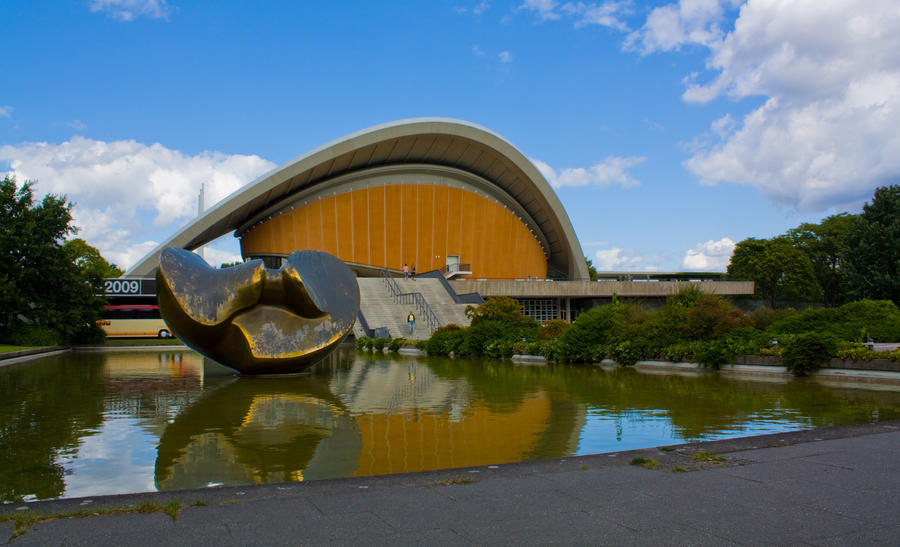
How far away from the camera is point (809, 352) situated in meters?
12.6

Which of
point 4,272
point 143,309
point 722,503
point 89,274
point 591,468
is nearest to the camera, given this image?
point 722,503

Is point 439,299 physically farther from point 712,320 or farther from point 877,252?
point 877,252

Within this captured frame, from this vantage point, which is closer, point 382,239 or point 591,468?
point 591,468

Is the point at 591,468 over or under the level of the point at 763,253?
under

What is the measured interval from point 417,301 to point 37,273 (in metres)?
16.6

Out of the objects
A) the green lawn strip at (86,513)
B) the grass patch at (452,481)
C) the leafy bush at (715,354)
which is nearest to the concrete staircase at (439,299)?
the leafy bush at (715,354)

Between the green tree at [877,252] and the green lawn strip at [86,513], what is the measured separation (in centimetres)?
3902

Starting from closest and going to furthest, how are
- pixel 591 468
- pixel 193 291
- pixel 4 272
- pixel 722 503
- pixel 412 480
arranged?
pixel 722 503
pixel 412 480
pixel 591 468
pixel 193 291
pixel 4 272

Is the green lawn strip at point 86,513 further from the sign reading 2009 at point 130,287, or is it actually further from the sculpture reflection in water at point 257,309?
the sign reading 2009 at point 130,287

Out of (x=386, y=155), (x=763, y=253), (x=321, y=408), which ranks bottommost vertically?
(x=321, y=408)

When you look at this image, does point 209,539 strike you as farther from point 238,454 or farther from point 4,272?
point 4,272

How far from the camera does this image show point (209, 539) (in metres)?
3.38

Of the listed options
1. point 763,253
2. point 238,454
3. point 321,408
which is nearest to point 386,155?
point 763,253

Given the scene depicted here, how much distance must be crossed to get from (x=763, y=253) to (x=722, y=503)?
175 ft
